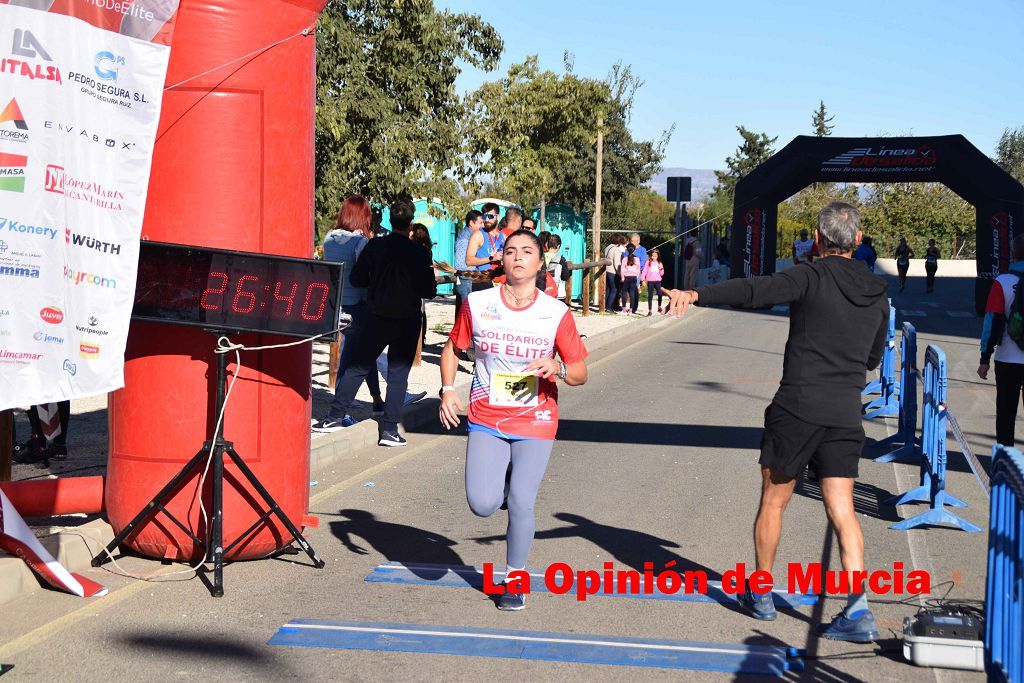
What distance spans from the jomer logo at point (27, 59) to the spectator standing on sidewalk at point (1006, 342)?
6266 mm

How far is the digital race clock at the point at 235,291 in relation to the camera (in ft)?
21.0

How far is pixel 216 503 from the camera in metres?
6.28

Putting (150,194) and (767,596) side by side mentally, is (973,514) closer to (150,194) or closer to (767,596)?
(767,596)

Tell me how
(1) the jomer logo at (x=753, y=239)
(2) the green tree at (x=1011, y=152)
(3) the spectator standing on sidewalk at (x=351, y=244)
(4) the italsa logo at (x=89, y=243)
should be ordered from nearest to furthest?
(4) the italsa logo at (x=89, y=243) → (3) the spectator standing on sidewalk at (x=351, y=244) → (1) the jomer logo at (x=753, y=239) → (2) the green tree at (x=1011, y=152)

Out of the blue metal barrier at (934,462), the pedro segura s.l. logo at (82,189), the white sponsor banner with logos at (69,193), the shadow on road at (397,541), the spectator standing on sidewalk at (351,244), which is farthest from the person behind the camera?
the spectator standing on sidewalk at (351,244)

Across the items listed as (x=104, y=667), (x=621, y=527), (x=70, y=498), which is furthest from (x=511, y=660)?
(x=70, y=498)

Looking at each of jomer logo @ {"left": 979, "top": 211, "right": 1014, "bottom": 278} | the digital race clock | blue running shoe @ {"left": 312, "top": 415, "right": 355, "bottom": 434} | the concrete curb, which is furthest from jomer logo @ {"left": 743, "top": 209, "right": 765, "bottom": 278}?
the digital race clock

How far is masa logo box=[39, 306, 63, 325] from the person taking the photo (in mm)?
5744

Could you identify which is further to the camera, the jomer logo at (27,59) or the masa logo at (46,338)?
the masa logo at (46,338)

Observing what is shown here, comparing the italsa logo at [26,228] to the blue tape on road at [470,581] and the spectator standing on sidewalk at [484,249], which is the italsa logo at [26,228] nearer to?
the blue tape on road at [470,581]

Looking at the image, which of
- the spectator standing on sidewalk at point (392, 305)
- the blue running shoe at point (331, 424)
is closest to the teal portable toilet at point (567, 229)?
the blue running shoe at point (331, 424)

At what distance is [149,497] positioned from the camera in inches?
261

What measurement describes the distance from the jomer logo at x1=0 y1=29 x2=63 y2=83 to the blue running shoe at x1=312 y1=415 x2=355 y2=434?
531 cm

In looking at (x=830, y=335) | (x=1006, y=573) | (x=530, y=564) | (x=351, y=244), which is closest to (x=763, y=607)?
(x=830, y=335)
